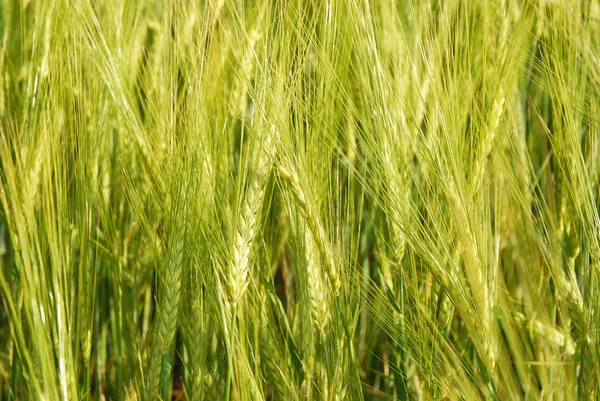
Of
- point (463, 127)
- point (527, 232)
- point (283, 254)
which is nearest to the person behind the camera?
point (463, 127)

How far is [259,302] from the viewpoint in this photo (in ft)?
3.21

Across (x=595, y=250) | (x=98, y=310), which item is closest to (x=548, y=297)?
(x=595, y=250)

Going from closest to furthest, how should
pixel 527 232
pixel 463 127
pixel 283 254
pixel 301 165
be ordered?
pixel 301 165, pixel 463 127, pixel 527 232, pixel 283 254

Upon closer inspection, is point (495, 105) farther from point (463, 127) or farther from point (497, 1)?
point (497, 1)

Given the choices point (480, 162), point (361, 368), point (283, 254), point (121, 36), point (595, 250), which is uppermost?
point (121, 36)

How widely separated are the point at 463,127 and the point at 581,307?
0.32m

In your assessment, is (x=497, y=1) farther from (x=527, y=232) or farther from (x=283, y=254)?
(x=283, y=254)

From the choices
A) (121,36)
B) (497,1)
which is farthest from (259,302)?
(497,1)

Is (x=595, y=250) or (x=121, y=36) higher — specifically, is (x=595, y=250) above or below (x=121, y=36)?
below

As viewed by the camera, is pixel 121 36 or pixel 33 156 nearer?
pixel 33 156

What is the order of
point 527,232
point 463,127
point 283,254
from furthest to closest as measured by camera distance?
1. point 283,254
2. point 527,232
3. point 463,127

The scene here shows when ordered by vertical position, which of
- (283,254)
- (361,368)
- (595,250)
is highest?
(595,250)

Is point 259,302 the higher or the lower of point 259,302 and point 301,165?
the lower

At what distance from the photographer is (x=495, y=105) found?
95 cm
